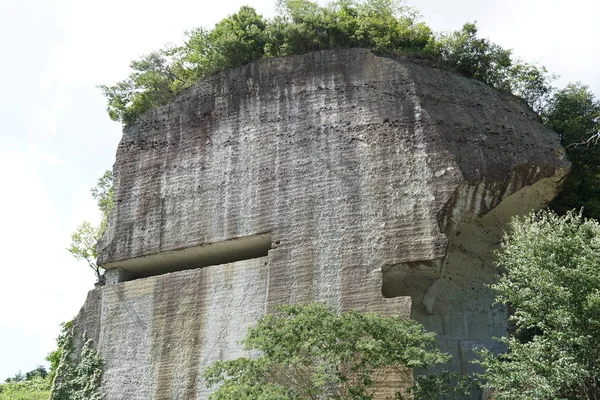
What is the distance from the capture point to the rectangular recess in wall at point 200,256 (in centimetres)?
1540

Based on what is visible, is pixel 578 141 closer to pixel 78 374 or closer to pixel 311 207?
pixel 311 207

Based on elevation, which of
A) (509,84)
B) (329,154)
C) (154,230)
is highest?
(509,84)

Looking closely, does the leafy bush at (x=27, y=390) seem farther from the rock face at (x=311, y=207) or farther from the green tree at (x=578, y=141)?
the green tree at (x=578, y=141)

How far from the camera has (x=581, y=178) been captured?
17.0m

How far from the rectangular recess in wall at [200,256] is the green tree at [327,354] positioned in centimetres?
304

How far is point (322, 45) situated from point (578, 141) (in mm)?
5824

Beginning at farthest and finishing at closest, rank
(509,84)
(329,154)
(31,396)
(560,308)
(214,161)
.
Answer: (31,396)
(509,84)
(214,161)
(329,154)
(560,308)

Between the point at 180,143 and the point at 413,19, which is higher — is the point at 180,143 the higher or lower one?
the lower one

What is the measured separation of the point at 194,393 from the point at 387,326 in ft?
14.2

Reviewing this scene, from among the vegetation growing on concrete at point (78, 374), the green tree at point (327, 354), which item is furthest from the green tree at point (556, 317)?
the vegetation growing on concrete at point (78, 374)

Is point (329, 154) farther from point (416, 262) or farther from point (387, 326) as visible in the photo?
point (387, 326)

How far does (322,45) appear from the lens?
16828 millimetres

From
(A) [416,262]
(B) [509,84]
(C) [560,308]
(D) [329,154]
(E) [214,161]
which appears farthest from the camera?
(B) [509,84]

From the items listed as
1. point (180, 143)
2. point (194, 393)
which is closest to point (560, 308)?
point (194, 393)
